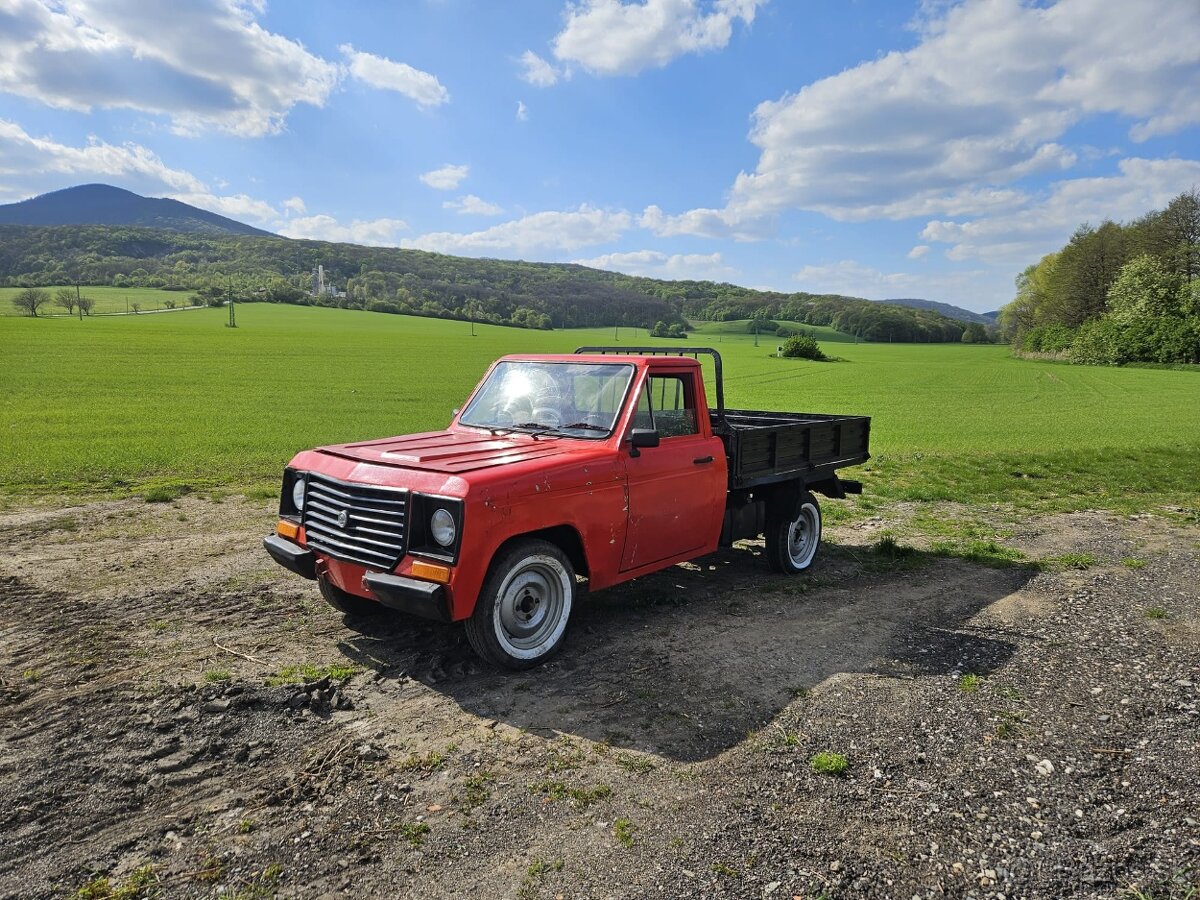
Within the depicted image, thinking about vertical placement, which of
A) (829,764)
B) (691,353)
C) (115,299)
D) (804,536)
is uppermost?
(115,299)

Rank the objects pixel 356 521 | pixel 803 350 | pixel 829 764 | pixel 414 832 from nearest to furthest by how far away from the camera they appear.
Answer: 1. pixel 414 832
2. pixel 829 764
3. pixel 356 521
4. pixel 803 350

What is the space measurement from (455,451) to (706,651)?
252 centimetres

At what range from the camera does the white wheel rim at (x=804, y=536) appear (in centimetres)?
796

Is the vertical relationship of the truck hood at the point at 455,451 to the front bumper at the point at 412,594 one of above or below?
above

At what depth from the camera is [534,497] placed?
4969 mm

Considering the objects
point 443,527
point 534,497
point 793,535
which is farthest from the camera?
point 793,535

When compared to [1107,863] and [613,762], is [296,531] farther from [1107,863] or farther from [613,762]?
[1107,863]

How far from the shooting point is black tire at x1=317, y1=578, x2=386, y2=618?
18.8 feet

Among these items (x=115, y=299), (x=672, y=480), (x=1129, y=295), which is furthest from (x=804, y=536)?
(x=115, y=299)

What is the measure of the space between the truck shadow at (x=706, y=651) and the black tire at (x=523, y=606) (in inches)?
6.5

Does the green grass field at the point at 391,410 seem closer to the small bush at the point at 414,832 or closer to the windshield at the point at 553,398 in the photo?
the windshield at the point at 553,398

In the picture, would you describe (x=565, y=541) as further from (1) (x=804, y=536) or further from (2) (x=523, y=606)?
(1) (x=804, y=536)

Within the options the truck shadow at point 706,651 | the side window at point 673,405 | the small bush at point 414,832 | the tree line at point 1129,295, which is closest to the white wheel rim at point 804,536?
the truck shadow at point 706,651

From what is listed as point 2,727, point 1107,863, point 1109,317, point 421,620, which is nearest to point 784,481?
point 421,620
